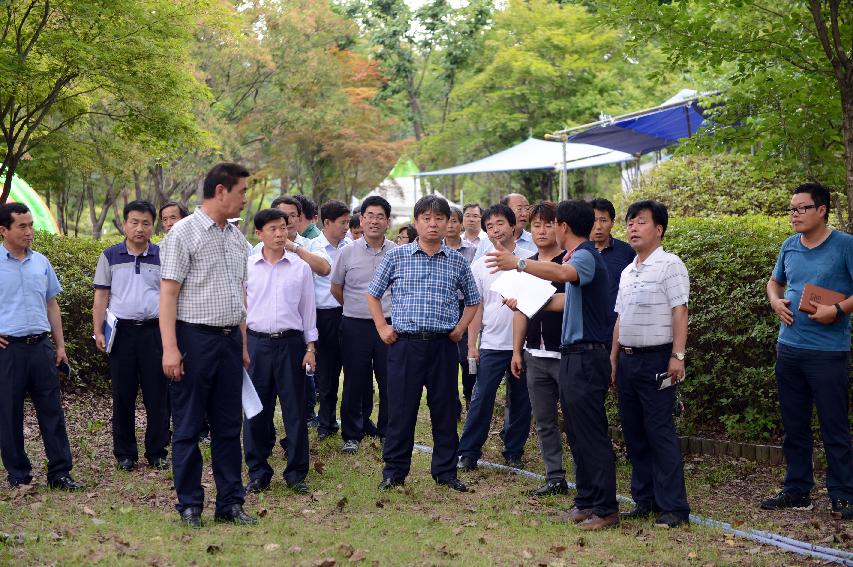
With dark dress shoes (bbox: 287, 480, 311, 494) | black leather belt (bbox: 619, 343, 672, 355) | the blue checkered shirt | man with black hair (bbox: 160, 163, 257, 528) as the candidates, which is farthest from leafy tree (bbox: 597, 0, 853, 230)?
dark dress shoes (bbox: 287, 480, 311, 494)

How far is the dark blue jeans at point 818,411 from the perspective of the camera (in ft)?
21.7

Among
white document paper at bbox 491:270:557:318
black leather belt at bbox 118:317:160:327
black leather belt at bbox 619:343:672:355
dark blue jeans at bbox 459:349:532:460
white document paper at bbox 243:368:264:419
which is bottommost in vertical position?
dark blue jeans at bbox 459:349:532:460

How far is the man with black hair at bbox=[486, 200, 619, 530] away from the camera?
20.5ft

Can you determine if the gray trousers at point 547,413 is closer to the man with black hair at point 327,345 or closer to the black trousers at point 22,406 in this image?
the man with black hair at point 327,345

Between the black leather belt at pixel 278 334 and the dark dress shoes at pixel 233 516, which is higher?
the black leather belt at pixel 278 334

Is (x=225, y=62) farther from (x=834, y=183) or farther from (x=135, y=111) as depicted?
(x=834, y=183)

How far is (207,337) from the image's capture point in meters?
6.11

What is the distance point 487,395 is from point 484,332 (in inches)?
21.0

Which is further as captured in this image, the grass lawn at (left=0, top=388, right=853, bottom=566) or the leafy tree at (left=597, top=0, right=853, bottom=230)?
the leafy tree at (left=597, top=0, right=853, bottom=230)

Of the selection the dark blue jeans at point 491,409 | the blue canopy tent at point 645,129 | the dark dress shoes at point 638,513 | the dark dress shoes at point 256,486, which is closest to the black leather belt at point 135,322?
the dark dress shoes at point 256,486

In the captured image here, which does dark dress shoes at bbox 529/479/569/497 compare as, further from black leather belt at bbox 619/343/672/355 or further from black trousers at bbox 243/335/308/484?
black trousers at bbox 243/335/308/484

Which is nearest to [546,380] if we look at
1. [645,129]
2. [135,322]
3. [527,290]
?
[527,290]

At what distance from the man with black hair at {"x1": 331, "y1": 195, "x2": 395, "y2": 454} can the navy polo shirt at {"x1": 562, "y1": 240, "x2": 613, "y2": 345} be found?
2829 mm

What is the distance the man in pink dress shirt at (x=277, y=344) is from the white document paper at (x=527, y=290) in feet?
5.50
